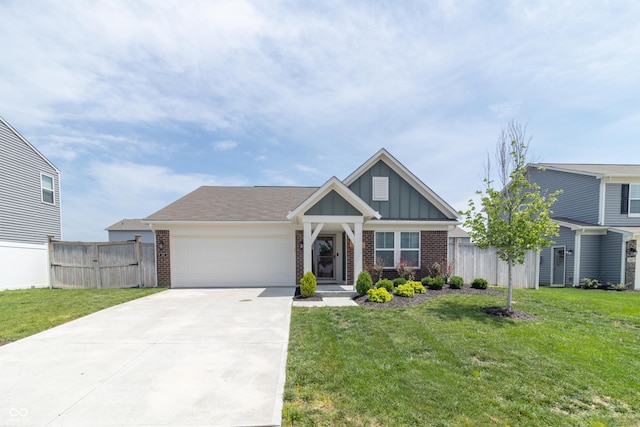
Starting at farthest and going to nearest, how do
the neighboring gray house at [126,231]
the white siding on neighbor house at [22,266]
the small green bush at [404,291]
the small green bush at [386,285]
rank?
the neighboring gray house at [126,231], the white siding on neighbor house at [22,266], the small green bush at [386,285], the small green bush at [404,291]

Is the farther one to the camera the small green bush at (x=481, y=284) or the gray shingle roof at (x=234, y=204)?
the gray shingle roof at (x=234, y=204)

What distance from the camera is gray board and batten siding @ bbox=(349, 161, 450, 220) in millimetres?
12500

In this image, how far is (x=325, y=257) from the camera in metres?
13.7

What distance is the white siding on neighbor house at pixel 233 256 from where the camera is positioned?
12.4 m

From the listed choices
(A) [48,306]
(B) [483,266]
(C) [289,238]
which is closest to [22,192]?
(A) [48,306]

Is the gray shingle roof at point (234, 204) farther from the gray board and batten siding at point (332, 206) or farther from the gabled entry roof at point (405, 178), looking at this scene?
the gabled entry roof at point (405, 178)

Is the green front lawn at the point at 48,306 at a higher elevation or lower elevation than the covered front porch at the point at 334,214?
lower

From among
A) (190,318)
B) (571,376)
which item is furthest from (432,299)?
(190,318)

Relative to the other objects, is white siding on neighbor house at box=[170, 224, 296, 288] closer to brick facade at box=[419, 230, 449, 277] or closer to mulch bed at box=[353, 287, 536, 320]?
mulch bed at box=[353, 287, 536, 320]

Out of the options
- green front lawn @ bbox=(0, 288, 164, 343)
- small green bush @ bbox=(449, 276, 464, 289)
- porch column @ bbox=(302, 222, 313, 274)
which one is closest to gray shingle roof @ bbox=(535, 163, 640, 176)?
small green bush @ bbox=(449, 276, 464, 289)

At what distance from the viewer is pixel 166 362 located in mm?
4688

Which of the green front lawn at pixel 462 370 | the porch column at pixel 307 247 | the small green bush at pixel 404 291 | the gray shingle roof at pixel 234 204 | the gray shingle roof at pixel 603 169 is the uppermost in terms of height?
the gray shingle roof at pixel 603 169

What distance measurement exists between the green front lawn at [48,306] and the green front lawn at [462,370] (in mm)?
5794

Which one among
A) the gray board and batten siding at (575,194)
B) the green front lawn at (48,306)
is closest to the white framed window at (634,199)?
the gray board and batten siding at (575,194)
